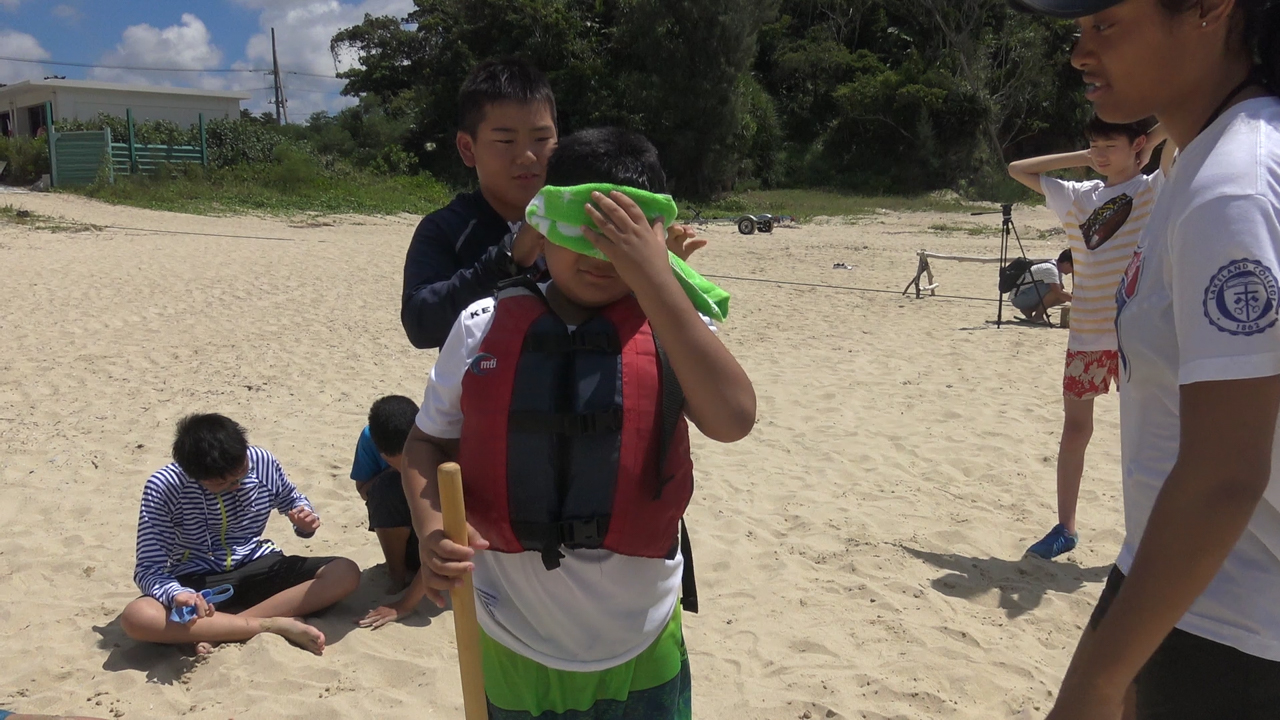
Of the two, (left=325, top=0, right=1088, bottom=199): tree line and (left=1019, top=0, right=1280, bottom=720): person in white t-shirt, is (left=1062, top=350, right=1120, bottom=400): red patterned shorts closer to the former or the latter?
(left=1019, top=0, right=1280, bottom=720): person in white t-shirt

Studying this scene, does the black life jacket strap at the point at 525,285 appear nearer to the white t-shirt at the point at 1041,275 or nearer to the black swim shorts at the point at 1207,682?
the black swim shorts at the point at 1207,682

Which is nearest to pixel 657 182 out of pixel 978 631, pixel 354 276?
pixel 978 631

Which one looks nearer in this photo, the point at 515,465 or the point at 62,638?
the point at 515,465

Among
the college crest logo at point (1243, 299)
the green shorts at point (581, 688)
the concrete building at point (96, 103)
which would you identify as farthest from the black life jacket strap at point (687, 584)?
the concrete building at point (96, 103)

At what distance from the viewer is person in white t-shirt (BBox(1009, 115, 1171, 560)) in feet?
11.8

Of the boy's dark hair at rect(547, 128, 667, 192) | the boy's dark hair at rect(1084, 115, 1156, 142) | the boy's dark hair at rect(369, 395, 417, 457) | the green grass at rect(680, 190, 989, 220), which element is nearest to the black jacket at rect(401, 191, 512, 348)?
the boy's dark hair at rect(547, 128, 667, 192)

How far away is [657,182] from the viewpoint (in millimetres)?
1787

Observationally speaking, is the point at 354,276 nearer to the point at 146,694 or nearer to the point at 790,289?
the point at 790,289

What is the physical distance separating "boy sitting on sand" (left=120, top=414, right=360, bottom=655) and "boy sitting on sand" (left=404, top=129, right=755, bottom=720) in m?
2.15

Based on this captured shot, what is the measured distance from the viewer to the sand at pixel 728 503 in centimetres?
332

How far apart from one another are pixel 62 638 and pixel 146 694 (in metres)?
0.62

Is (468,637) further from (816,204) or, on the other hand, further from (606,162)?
(816,204)

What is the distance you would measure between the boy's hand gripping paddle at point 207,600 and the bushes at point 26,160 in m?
28.1

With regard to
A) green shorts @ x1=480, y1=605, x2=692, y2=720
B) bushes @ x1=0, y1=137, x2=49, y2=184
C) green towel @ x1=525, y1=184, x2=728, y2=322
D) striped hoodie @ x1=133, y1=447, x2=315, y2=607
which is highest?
bushes @ x1=0, y1=137, x2=49, y2=184
